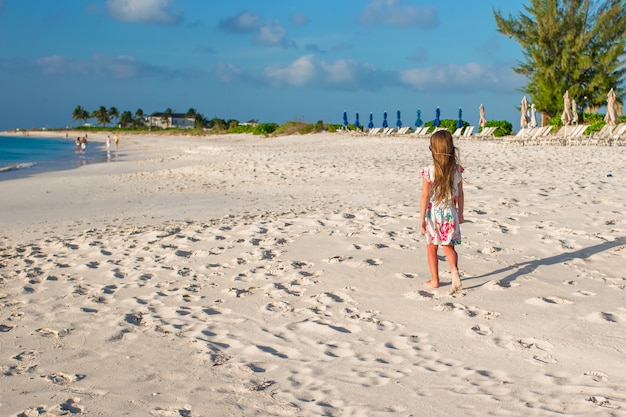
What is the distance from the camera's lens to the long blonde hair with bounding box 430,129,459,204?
525 cm

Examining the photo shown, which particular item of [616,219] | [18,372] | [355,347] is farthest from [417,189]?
[18,372]

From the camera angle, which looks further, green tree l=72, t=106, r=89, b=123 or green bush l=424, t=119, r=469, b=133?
green tree l=72, t=106, r=89, b=123

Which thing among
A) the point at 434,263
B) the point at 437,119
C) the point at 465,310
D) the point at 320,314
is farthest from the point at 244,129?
the point at 465,310

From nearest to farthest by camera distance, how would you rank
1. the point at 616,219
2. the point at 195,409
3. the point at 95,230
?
the point at 195,409 → the point at 616,219 → the point at 95,230

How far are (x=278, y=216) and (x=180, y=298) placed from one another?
14.2 ft

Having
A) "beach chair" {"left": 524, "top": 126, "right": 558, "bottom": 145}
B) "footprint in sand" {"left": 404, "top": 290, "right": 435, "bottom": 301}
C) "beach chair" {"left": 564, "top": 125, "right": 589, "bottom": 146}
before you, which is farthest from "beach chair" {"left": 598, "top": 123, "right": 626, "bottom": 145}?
"footprint in sand" {"left": 404, "top": 290, "right": 435, "bottom": 301}

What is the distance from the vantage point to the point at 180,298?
18.8 feet

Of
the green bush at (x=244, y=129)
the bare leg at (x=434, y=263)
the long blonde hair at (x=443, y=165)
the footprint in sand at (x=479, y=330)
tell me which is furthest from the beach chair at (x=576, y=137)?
the green bush at (x=244, y=129)

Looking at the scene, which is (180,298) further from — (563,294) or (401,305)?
(563,294)

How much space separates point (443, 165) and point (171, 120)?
162 m

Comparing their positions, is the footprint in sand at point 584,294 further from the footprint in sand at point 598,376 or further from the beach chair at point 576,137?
the beach chair at point 576,137

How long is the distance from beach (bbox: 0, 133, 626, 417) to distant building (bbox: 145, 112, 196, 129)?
15282 cm

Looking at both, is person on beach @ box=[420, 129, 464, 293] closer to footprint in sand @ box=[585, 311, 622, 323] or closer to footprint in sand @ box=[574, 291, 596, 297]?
footprint in sand @ box=[574, 291, 596, 297]

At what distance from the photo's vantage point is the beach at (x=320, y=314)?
3.66 m
